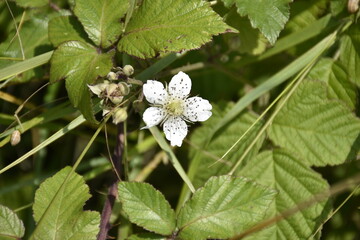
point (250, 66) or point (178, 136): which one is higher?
point (178, 136)

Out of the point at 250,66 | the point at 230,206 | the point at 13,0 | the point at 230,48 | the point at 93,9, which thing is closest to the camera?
the point at 230,206

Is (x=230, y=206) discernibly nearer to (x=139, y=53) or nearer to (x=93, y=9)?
(x=139, y=53)

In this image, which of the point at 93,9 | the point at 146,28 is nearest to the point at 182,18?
the point at 146,28

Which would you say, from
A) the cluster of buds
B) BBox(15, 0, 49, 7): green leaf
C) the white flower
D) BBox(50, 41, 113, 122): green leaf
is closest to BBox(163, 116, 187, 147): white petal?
the white flower

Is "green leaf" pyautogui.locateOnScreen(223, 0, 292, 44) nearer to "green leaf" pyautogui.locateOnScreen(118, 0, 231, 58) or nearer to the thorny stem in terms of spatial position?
"green leaf" pyautogui.locateOnScreen(118, 0, 231, 58)

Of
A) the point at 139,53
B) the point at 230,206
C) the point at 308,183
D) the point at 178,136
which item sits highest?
the point at 139,53

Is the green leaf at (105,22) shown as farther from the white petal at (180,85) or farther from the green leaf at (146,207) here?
the green leaf at (146,207)

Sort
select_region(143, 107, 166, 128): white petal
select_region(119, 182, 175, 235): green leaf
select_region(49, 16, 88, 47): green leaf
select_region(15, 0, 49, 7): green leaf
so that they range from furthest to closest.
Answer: select_region(15, 0, 49, 7): green leaf
select_region(49, 16, 88, 47): green leaf
select_region(143, 107, 166, 128): white petal
select_region(119, 182, 175, 235): green leaf
